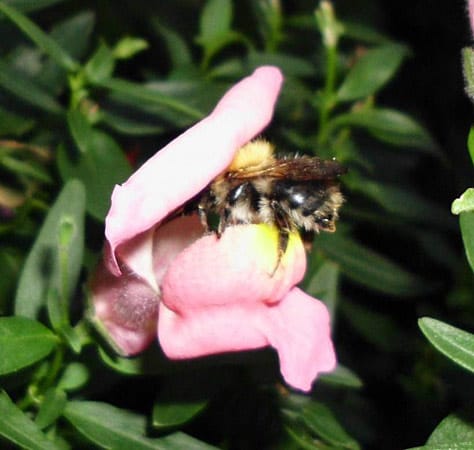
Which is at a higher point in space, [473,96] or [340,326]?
[473,96]

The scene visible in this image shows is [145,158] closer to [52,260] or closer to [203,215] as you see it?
[52,260]

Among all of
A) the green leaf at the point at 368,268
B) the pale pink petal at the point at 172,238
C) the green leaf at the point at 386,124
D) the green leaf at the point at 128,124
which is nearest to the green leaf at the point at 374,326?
the green leaf at the point at 368,268

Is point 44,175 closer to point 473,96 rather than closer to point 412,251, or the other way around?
point 473,96

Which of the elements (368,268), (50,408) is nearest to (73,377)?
(50,408)

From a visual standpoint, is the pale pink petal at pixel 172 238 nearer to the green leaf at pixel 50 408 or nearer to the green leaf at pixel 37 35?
the green leaf at pixel 50 408

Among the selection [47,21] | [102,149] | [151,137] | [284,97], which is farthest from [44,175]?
[47,21]

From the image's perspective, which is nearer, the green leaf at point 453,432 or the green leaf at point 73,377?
the green leaf at point 453,432
